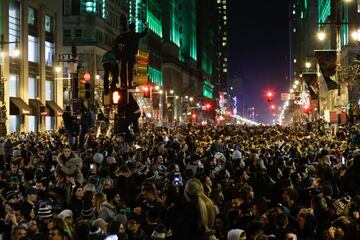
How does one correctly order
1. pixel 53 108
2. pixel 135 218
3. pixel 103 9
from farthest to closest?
pixel 103 9 → pixel 53 108 → pixel 135 218

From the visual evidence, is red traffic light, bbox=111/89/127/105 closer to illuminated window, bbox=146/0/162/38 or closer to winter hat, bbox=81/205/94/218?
winter hat, bbox=81/205/94/218

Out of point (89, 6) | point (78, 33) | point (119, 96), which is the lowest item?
point (119, 96)

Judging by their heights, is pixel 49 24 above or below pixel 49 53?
above

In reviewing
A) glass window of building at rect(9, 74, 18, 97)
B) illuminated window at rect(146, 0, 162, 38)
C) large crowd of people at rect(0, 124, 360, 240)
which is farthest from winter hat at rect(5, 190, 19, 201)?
illuminated window at rect(146, 0, 162, 38)

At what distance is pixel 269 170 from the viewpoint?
50.3 feet

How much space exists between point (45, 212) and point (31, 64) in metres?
54.7

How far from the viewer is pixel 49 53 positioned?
68375mm

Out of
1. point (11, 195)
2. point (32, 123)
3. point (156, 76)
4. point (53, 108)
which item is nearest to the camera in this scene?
point (11, 195)

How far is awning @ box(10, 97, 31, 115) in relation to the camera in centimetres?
5600

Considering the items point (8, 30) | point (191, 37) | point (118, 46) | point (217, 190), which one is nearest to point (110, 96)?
point (118, 46)

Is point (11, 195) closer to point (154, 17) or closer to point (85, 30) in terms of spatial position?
point (85, 30)

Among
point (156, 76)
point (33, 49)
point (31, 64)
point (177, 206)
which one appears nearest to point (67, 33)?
point (33, 49)

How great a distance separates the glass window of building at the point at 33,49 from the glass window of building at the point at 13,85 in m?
4.69

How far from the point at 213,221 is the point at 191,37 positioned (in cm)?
18056
